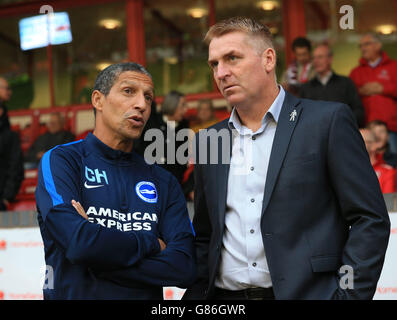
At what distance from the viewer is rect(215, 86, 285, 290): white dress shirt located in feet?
8.75

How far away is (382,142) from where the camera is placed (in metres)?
6.09

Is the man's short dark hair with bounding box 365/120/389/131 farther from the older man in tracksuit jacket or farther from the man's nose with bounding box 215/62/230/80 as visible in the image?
the man's nose with bounding box 215/62/230/80

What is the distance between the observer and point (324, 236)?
257 centimetres

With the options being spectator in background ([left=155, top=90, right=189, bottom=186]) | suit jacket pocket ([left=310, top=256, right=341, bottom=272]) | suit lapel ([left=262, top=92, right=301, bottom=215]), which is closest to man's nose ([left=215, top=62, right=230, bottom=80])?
suit lapel ([left=262, top=92, right=301, bottom=215])

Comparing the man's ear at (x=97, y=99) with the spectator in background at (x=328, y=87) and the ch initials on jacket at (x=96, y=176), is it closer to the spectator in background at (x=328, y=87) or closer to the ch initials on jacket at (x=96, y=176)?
the ch initials on jacket at (x=96, y=176)

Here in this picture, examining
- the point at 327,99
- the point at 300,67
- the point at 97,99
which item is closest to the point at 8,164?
the point at 300,67

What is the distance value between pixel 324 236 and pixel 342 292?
24 centimetres

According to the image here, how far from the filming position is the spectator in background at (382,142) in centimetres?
598

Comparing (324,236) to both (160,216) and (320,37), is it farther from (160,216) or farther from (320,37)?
(320,37)

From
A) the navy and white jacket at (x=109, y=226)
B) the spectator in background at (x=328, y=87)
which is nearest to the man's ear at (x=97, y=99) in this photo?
the navy and white jacket at (x=109, y=226)

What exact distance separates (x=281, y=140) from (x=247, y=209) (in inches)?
13.7

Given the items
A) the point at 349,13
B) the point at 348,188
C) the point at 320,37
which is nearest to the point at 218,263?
the point at 348,188

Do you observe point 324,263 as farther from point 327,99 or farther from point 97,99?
point 327,99

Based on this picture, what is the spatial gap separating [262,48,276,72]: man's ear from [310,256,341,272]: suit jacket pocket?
0.92m
